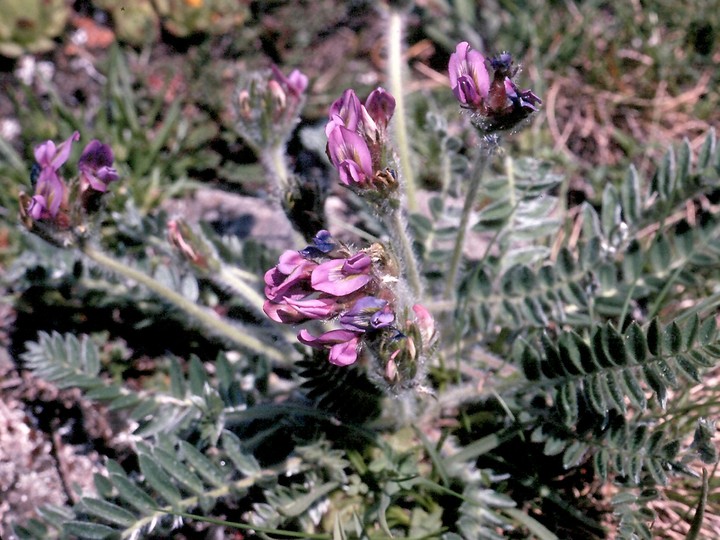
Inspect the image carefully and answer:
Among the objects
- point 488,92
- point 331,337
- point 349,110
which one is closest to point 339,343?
point 331,337

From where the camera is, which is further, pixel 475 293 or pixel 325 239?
pixel 475 293

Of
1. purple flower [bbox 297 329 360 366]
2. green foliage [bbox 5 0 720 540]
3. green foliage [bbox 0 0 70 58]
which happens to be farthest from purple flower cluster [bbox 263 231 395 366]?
green foliage [bbox 0 0 70 58]

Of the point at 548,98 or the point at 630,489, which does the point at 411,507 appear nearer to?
the point at 630,489

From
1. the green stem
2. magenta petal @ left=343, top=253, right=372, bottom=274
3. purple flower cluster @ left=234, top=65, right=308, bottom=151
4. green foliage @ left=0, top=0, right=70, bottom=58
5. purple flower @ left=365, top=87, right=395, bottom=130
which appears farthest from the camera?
green foliage @ left=0, top=0, right=70, bottom=58

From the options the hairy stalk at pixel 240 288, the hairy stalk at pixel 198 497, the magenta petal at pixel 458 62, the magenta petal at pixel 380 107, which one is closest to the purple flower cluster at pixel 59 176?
the hairy stalk at pixel 240 288

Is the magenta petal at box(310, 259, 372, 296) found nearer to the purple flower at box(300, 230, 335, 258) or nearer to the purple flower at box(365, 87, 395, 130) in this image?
the purple flower at box(300, 230, 335, 258)

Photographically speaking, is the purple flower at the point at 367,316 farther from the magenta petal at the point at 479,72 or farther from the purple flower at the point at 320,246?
the magenta petal at the point at 479,72

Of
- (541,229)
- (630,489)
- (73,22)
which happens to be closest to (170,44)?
(73,22)
